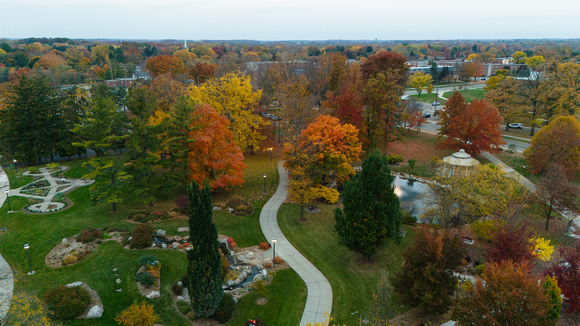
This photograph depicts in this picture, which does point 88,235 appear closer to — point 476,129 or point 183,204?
point 183,204

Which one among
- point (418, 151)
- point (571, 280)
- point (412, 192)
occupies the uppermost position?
point (571, 280)

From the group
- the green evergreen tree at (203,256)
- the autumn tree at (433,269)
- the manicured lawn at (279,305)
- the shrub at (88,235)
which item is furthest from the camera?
the shrub at (88,235)

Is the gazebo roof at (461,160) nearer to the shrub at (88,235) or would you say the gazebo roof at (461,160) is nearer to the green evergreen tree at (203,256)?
the green evergreen tree at (203,256)

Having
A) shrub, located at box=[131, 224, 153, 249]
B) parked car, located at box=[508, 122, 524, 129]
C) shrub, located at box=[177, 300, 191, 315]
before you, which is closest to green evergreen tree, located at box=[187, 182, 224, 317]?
shrub, located at box=[177, 300, 191, 315]

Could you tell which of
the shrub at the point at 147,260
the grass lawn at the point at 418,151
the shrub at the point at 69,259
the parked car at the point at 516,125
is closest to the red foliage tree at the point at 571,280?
the grass lawn at the point at 418,151

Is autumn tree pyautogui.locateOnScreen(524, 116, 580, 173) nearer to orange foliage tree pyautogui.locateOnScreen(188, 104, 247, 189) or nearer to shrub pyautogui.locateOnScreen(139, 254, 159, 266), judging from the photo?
orange foliage tree pyautogui.locateOnScreen(188, 104, 247, 189)

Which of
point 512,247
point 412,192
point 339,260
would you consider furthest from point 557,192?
point 339,260

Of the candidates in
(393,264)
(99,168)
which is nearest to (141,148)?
(99,168)
